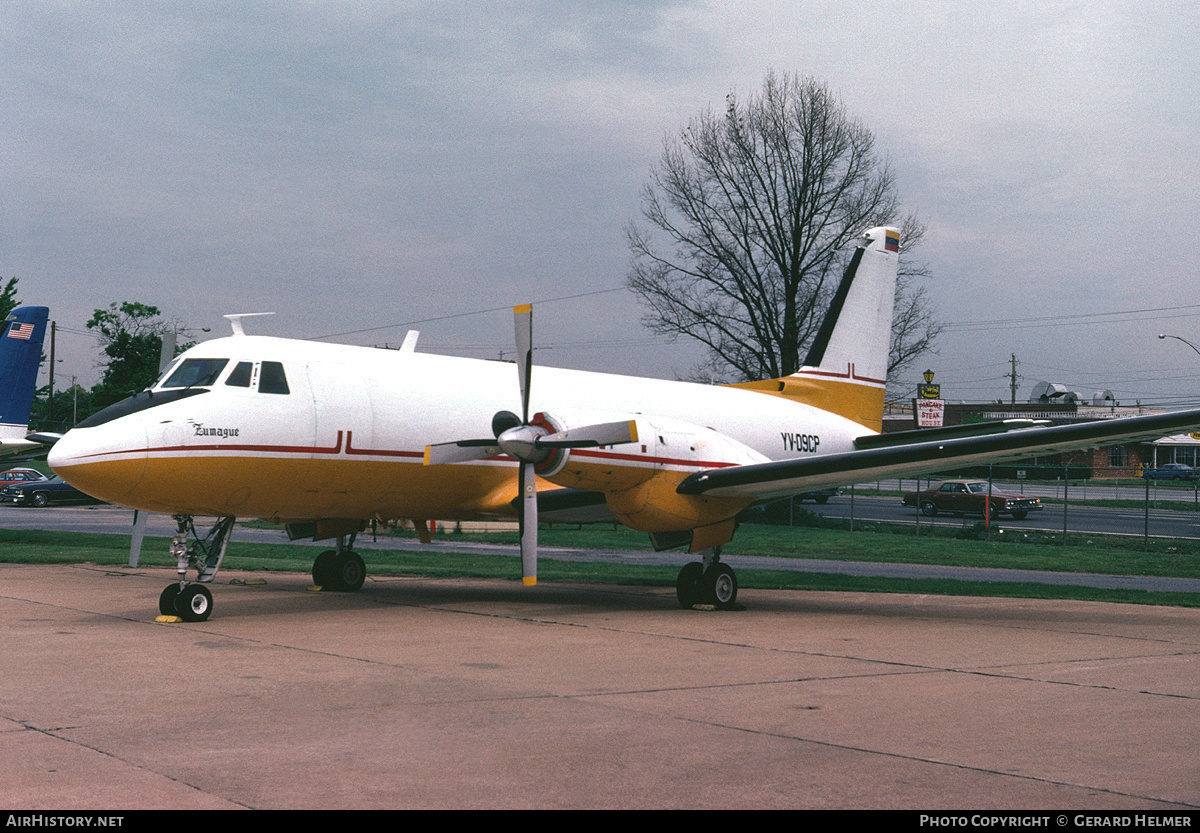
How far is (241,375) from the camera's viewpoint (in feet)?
44.8

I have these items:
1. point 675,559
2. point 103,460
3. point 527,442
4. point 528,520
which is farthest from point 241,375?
point 675,559

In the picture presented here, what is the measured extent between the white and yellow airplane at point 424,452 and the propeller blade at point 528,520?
3 centimetres

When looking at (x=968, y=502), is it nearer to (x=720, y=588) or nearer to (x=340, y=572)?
(x=720, y=588)

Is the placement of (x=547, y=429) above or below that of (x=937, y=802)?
above

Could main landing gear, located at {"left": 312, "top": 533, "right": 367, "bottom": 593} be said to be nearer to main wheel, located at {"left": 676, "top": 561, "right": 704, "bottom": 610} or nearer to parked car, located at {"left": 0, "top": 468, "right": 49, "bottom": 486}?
main wheel, located at {"left": 676, "top": 561, "right": 704, "bottom": 610}

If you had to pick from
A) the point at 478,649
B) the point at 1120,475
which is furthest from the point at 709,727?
the point at 1120,475

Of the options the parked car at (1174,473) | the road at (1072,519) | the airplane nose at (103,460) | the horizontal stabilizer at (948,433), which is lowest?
the road at (1072,519)

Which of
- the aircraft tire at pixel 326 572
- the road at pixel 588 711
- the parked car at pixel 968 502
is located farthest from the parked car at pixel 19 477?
the road at pixel 588 711

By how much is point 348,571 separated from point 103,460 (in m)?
5.84

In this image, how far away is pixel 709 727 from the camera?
7543 mm

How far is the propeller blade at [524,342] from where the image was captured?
580 inches

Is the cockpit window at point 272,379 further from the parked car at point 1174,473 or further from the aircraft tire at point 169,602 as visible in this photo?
the parked car at point 1174,473

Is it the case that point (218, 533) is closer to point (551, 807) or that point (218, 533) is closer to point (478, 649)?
point (478, 649)

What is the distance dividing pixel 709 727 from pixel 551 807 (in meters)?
2.32
